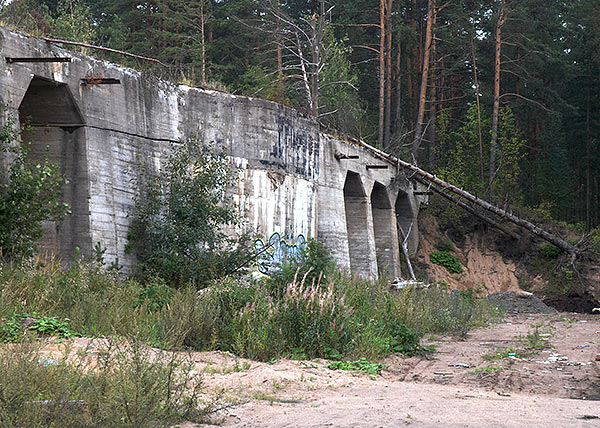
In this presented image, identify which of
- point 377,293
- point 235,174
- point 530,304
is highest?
point 235,174

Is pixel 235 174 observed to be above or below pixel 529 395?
above

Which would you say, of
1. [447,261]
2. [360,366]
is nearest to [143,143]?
[360,366]

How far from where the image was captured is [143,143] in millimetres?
15922

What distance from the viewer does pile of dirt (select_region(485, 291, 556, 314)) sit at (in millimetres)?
24062

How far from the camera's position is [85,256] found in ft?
45.9

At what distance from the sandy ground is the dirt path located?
0.03 feet

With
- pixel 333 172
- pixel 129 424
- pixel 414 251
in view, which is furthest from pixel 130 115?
pixel 414 251

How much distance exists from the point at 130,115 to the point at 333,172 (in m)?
9.78

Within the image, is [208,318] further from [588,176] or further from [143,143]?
[588,176]

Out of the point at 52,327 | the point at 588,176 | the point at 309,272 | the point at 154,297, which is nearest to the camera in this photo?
the point at 52,327

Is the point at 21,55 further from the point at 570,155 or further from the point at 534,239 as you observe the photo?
the point at 570,155

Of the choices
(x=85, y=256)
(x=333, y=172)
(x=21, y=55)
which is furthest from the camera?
(x=333, y=172)

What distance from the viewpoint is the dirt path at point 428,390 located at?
623cm

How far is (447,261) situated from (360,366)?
2523 centimetres
